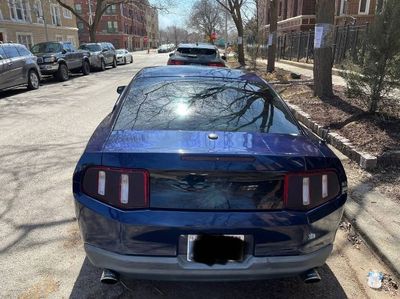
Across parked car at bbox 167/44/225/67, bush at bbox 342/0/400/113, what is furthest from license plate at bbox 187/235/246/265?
parked car at bbox 167/44/225/67

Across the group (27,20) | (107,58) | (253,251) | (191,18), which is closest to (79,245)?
(253,251)

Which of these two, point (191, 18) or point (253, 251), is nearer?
point (253, 251)

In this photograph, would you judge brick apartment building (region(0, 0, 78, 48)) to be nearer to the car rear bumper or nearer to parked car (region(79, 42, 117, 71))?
parked car (region(79, 42, 117, 71))

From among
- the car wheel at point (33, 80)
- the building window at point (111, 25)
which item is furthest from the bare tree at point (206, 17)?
the car wheel at point (33, 80)

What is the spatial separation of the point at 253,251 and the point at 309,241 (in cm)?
39

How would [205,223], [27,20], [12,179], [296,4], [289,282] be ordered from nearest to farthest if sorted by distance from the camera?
[205,223] → [289,282] → [12,179] → [27,20] → [296,4]

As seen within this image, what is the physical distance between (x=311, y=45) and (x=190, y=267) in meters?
24.0

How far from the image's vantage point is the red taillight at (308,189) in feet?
8.03

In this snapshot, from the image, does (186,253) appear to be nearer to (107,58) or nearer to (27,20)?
(107,58)

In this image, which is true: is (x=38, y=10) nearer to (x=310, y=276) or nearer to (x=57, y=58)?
(x=57, y=58)

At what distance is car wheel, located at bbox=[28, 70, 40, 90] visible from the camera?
1445 cm

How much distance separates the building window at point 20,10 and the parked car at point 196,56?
24.0m

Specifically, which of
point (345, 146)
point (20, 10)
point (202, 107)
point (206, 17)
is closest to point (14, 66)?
point (345, 146)

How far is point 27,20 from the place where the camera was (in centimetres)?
3288
